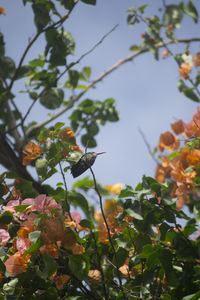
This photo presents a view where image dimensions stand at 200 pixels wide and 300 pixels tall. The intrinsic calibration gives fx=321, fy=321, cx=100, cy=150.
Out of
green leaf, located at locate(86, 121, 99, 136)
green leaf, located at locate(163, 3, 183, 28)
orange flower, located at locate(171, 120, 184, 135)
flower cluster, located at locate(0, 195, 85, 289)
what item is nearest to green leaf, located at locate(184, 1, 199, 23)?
green leaf, located at locate(163, 3, 183, 28)

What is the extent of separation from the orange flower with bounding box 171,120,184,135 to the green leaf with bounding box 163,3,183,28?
5.00ft

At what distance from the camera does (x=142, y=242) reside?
660 mm

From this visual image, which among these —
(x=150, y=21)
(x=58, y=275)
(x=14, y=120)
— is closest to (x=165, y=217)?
(x=58, y=275)

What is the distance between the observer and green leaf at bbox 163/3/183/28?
2.13 metres

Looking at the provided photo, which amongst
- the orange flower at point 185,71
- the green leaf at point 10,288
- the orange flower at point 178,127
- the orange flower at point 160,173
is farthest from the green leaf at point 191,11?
the green leaf at point 10,288

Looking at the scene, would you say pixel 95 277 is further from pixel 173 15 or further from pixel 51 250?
pixel 173 15

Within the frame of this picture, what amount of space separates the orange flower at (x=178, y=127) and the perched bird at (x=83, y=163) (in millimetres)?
299

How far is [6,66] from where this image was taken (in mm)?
1614

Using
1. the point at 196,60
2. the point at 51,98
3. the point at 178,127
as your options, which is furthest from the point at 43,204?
the point at 196,60

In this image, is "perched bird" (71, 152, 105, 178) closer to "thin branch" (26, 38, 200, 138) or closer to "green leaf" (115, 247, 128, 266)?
"green leaf" (115, 247, 128, 266)

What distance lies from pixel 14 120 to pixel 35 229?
1.16 meters

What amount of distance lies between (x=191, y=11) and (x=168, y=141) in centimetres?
136

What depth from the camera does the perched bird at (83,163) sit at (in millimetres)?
618

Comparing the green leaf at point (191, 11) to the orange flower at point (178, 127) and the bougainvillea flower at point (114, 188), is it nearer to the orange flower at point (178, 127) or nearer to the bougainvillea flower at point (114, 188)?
the orange flower at point (178, 127)
